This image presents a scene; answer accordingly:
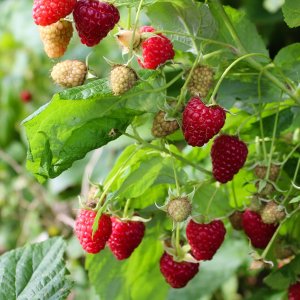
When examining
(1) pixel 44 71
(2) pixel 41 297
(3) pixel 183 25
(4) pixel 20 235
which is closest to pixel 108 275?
(2) pixel 41 297

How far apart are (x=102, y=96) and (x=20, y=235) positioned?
2.61m

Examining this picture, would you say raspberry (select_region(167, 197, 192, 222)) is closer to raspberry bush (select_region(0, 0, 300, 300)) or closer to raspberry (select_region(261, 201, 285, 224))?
raspberry bush (select_region(0, 0, 300, 300))

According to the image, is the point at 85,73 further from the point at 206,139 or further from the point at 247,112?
the point at 247,112

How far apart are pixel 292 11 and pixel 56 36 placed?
476mm

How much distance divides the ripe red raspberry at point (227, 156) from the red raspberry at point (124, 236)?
0.23 metres

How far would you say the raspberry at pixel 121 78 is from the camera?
1420 mm

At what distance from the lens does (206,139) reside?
148cm

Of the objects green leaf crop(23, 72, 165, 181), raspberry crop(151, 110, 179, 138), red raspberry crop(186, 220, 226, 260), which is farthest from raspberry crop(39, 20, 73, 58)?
red raspberry crop(186, 220, 226, 260)

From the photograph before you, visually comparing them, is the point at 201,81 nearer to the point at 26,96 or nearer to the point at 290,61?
the point at 290,61

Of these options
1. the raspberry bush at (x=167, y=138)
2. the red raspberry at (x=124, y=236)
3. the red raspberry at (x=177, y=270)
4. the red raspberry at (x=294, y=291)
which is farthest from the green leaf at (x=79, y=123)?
the red raspberry at (x=294, y=291)

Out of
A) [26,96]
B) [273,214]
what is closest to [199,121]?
[273,214]

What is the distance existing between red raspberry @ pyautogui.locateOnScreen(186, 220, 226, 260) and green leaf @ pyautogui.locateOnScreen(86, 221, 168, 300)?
23 cm

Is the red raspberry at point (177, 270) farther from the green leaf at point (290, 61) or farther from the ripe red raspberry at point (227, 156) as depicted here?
the green leaf at point (290, 61)

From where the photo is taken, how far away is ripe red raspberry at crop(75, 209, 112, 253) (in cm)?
161
